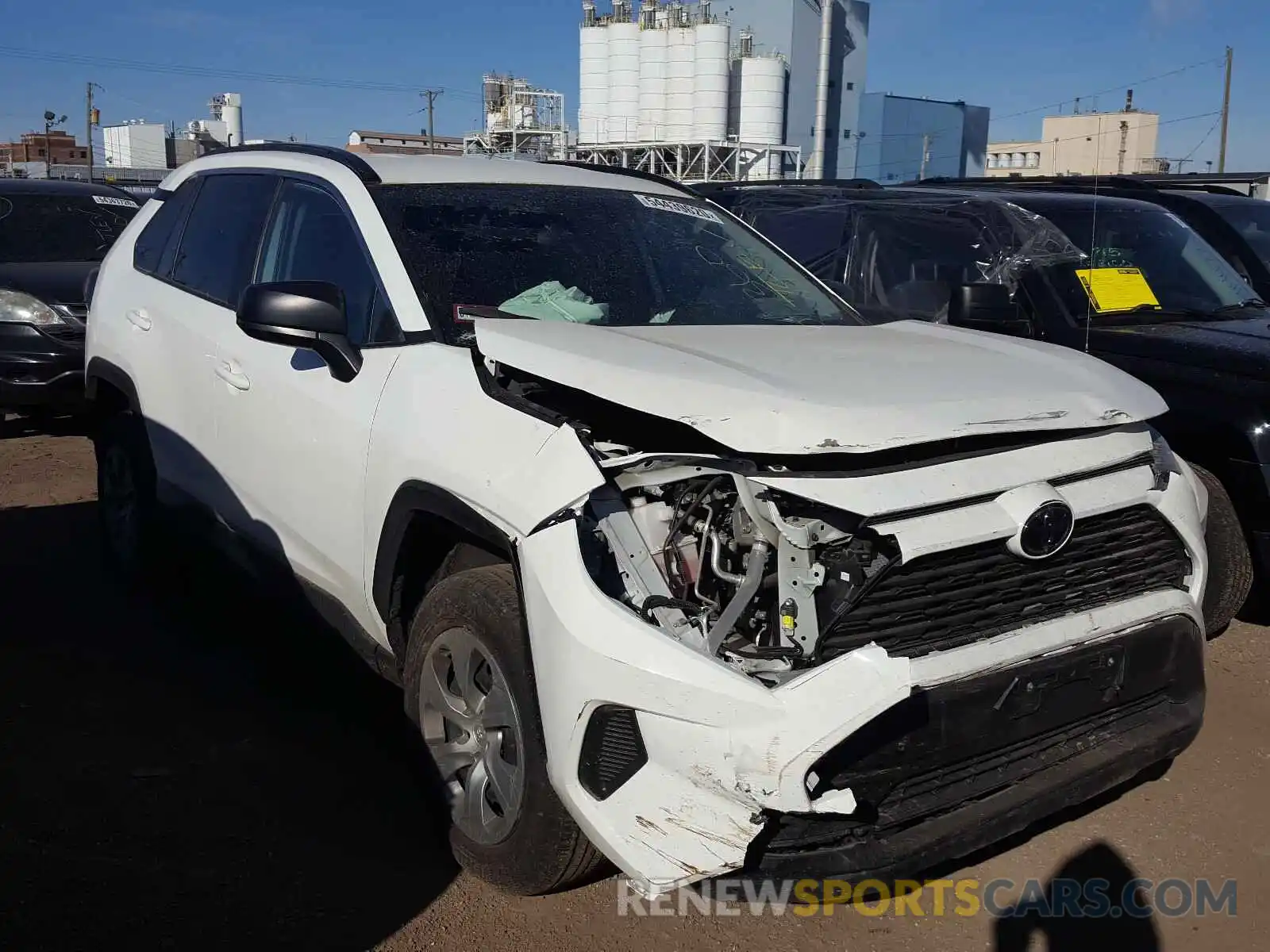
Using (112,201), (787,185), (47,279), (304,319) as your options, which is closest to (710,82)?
(112,201)

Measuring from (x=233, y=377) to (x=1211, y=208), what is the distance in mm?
7935

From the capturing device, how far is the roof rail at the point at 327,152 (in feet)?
11.9

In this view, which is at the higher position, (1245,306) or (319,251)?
(319,251)

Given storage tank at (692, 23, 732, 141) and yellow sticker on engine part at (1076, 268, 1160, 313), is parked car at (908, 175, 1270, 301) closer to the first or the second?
yellow sticker on engine part at (1076, 268, 1160, 313)

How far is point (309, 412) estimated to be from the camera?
3391 mm

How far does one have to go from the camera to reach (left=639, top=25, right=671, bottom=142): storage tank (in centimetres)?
5034

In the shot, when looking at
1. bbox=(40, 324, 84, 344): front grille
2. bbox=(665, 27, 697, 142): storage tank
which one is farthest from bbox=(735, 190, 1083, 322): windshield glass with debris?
bbox=(665, 27, 697, 142): storage tank

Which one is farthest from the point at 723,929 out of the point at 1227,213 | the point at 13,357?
the point at 1227,213

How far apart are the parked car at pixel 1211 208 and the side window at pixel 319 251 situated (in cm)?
563

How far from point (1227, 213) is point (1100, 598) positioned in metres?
7.80

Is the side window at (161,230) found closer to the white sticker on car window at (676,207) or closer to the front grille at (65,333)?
the white sticker on car window at (676,207)

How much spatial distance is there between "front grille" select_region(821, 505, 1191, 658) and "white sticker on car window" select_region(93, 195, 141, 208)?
353 inches

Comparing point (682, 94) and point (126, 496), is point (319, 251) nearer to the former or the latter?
point (126, 496)

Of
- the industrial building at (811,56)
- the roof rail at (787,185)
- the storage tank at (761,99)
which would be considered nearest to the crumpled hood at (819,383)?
the roof rail at (787,185)
